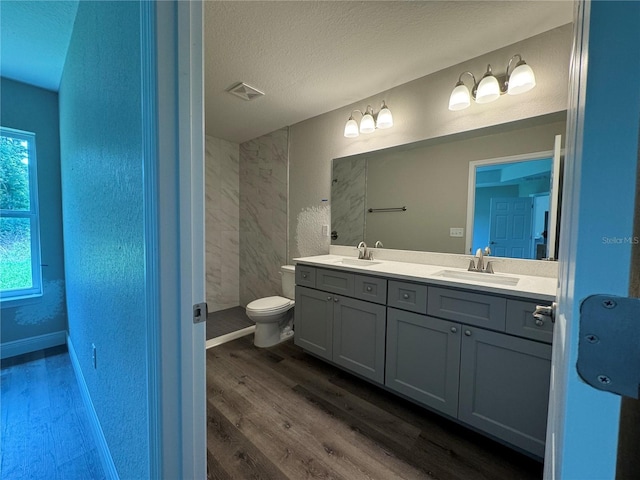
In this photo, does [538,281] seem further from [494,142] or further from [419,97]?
[419,97]

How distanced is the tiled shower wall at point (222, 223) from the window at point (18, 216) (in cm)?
153

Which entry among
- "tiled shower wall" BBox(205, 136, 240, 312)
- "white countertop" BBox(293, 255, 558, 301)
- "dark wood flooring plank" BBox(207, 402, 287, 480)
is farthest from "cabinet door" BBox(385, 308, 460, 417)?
"tiled shower wall" BBox(205, 136, 240, 312)

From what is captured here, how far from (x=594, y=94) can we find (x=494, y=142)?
180 cm

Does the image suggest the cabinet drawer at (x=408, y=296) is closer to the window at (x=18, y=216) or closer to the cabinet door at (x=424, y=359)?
the cabinet door at (x=424, y=359)

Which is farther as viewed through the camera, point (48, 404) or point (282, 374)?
point (282, 374)

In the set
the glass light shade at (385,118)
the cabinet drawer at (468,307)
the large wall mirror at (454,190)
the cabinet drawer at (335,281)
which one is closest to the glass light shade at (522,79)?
the large wall mirror at (454,190)

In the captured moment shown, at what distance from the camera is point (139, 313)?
83 centimetres

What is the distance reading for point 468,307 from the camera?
1447 mm

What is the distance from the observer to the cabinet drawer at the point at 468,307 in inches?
53.4

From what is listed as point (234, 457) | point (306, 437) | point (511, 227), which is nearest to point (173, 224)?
point (234, 457)

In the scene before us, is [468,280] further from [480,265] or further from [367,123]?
[367,123]

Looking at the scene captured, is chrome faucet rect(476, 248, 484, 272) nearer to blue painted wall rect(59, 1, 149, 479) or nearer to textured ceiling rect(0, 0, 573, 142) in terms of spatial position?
textured ceiling rect(0, 0, 573, 142)

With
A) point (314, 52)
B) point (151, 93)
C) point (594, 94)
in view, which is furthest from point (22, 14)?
point (594, 94)

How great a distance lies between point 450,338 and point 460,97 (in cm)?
151
